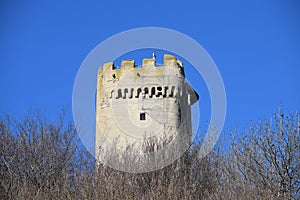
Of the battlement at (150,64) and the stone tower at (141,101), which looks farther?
the battlement at (150,64)

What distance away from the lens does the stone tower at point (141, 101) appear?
20484 millimetres

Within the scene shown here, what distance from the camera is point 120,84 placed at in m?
21.3

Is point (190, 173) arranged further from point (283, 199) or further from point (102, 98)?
point (102, 98)

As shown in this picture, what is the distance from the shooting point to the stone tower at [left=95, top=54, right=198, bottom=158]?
2048cm

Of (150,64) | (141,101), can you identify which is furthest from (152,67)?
(141,101)

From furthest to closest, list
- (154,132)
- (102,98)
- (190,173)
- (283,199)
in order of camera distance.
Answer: (102,98) < (154,132) < (190,173) < (283,199)

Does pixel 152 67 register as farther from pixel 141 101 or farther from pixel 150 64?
pixel 141 101

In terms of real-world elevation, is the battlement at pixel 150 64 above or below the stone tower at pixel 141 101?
above

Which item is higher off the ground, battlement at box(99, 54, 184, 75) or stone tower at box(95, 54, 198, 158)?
battlement at box(99, 54, 184, 75)

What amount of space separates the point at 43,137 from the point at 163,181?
4.24m

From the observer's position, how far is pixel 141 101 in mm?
21109

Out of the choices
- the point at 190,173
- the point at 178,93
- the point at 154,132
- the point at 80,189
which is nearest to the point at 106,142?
the point at 154,132

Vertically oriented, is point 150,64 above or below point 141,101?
above

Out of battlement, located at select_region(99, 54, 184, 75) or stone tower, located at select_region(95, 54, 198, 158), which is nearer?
stone tower, located at select_region(95, 54, 198, 158)
